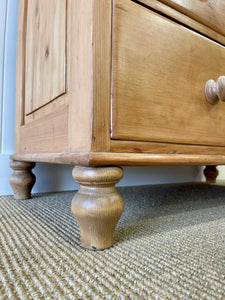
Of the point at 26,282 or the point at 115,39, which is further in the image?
the point at 115,39

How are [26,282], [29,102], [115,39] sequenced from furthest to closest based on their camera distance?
1. [29,102]
2. [115,39]
3. [26,282]

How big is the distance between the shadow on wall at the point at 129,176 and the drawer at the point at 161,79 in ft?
1.99

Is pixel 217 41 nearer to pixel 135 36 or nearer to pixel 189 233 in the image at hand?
pixel 135 36

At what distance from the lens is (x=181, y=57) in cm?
50

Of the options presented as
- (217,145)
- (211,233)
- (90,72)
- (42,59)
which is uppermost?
(42,59)

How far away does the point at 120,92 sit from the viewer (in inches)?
16.1

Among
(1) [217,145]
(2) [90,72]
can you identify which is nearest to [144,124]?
(2) [90,72]

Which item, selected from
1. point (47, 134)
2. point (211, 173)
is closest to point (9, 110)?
point (47, 134)

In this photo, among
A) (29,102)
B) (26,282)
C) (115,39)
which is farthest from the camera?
(29,102)

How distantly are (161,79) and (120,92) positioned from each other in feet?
0.34

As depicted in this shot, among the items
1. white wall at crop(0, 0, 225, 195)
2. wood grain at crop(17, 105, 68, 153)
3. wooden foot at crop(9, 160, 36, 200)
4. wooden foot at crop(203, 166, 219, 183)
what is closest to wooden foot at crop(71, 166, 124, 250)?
wood grain at crop(17, 105, 68, 153)

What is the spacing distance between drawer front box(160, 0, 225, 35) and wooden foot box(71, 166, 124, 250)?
0.36 metres

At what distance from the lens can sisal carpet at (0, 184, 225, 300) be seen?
0.29 metres

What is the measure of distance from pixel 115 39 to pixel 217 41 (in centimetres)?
30
